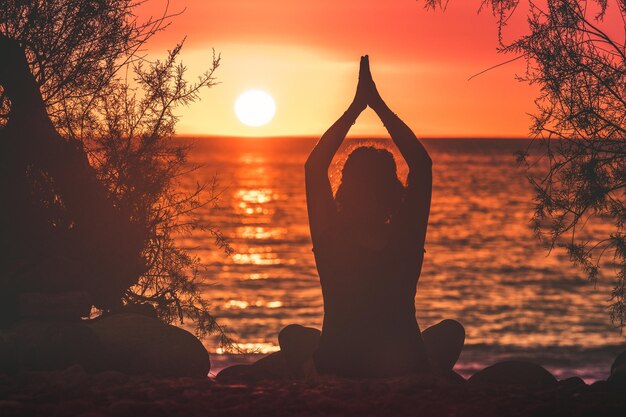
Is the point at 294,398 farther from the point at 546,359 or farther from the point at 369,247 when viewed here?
the point at 546,359

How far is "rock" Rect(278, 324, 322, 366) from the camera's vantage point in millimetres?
10578

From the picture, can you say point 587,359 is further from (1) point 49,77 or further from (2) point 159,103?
(1) point 49,77

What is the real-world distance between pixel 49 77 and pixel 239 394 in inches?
265

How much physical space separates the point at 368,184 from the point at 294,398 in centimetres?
203

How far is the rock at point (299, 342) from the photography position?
10.6m

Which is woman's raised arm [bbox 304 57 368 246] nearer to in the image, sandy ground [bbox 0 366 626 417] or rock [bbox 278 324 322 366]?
sandy ground [bbox 0 366 626 417]

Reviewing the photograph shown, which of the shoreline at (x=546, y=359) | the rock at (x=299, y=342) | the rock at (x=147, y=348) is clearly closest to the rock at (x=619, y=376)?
the rock at (x=299, y=342)

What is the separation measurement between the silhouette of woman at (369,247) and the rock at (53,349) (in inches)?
116

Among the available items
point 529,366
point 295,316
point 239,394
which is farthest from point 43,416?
point 295,316

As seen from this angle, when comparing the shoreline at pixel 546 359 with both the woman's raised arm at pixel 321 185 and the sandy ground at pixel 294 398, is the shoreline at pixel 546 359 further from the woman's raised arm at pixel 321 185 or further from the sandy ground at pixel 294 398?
the woman's raised arm at pixel 321 185

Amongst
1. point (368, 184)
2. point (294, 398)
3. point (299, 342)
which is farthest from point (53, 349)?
point (368, 184)

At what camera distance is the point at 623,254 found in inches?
526

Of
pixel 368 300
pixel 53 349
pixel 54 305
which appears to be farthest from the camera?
pixel 54 305

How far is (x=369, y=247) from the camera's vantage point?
28.2 feet
